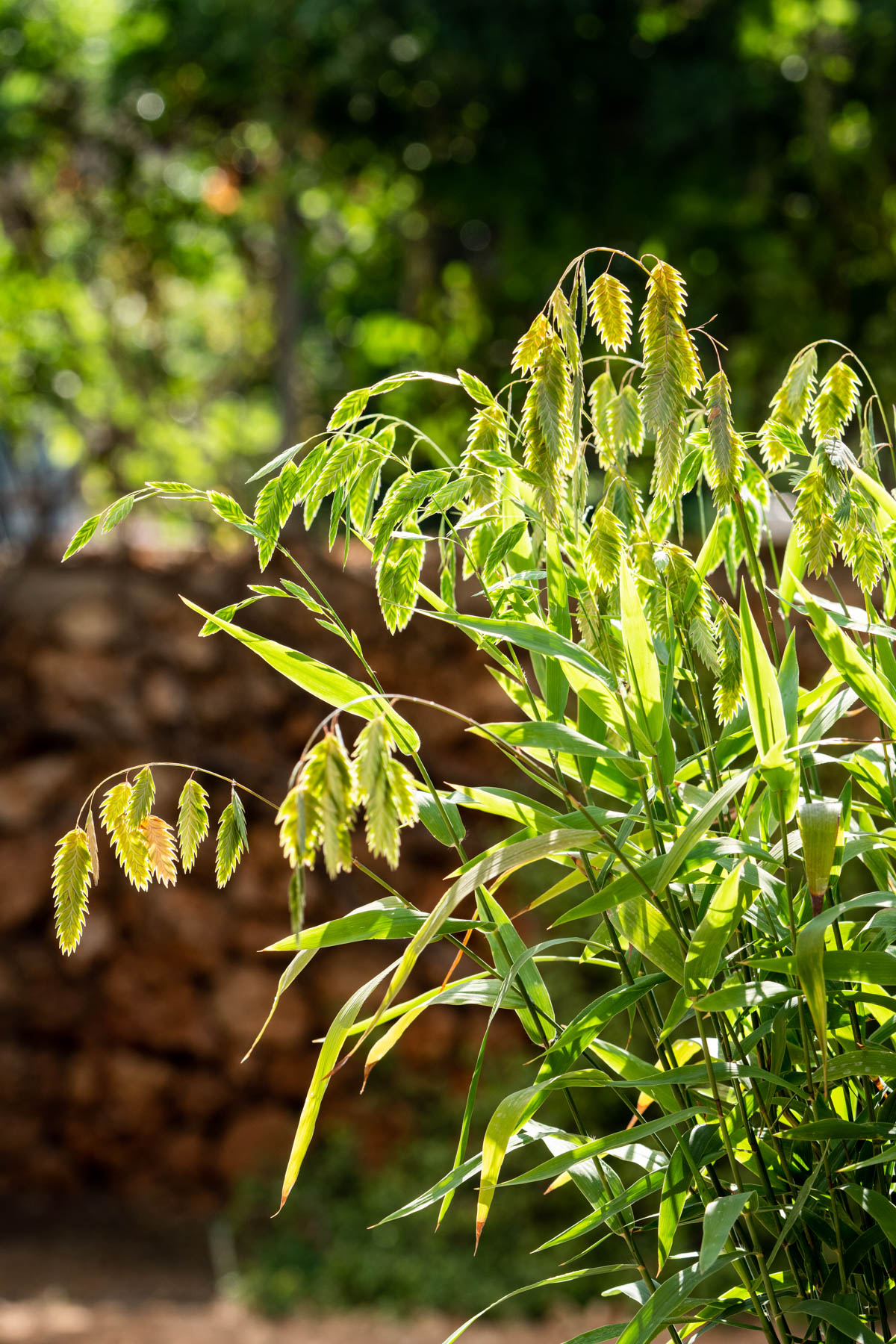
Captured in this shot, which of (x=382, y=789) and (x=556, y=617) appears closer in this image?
(x=382, y=789)

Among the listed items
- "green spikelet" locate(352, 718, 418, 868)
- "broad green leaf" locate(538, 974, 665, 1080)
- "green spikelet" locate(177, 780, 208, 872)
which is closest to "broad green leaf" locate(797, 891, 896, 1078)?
"broad green leaf" locate(538, 974, 665, 1080)

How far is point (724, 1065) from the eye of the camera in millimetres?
660

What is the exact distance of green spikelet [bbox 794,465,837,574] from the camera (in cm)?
67

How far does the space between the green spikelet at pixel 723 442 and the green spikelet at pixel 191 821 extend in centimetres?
33

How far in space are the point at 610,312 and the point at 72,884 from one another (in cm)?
Answer: 43

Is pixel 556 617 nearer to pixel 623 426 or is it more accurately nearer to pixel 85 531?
pixel 623 426

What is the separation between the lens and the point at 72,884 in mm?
654

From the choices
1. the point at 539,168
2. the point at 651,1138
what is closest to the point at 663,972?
the point at 651,1138

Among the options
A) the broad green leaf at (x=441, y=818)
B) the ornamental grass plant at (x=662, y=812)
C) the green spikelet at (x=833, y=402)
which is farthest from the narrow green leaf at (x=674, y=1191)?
the green spikelet at (x=833, y=402)

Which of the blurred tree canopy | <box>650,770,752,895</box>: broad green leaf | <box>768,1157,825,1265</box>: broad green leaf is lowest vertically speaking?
<box>768,1157,825,1265</box>: broad green leaf

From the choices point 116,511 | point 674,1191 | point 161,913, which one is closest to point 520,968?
point 674,1191

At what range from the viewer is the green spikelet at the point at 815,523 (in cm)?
67

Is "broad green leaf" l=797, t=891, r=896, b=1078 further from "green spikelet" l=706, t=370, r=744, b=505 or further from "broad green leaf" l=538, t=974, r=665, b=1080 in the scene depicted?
"green spikelet" l=706, t=370, r=744, b=505

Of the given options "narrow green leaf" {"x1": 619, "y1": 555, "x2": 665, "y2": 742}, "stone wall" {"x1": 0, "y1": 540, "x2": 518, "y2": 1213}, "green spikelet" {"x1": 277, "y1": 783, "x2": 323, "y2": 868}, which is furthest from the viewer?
"stone wall" {"x1": 0, "y1": 540, "x2": 518, "y2": 1213}
